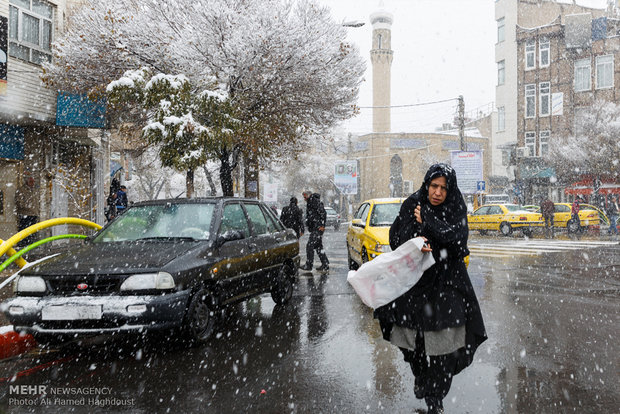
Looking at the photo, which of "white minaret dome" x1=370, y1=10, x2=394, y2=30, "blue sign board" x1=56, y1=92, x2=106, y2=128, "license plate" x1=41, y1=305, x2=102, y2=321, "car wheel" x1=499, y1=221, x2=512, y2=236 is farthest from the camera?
"white minaret dome" x1=370, y1=10, x2=394, y2=30

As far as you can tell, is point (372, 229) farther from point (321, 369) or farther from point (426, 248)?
point (426, 248)

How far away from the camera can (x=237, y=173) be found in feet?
93.6

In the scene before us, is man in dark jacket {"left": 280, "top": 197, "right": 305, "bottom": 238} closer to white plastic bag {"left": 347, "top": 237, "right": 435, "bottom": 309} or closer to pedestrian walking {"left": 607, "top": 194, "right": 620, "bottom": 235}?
white plastic bag {"left": 347, "top": 237, "right": 435, "bottom": 309}

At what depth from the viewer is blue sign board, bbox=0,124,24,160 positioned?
1434 cm

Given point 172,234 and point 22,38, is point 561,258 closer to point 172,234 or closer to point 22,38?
point 172,234

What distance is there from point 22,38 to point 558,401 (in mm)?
15389

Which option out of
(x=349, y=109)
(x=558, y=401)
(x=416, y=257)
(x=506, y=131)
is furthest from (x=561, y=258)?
(x=506, y=131)

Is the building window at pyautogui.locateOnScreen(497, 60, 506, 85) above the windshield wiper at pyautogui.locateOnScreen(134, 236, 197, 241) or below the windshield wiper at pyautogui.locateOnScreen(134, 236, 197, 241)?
above

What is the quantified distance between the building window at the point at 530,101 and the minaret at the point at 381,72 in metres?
28.1

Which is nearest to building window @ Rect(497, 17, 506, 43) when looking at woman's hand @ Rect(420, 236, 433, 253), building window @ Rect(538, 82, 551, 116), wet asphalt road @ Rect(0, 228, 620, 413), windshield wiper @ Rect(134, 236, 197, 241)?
building window @ Rect(538, 82, 551, 116)

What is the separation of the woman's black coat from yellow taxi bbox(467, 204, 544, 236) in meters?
19.9

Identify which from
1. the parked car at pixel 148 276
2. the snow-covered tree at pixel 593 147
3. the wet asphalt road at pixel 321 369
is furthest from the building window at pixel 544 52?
the parked car at pixel 148 276

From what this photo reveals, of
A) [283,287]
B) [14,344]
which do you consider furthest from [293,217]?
[14,344]

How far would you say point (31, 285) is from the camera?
4.87 m
